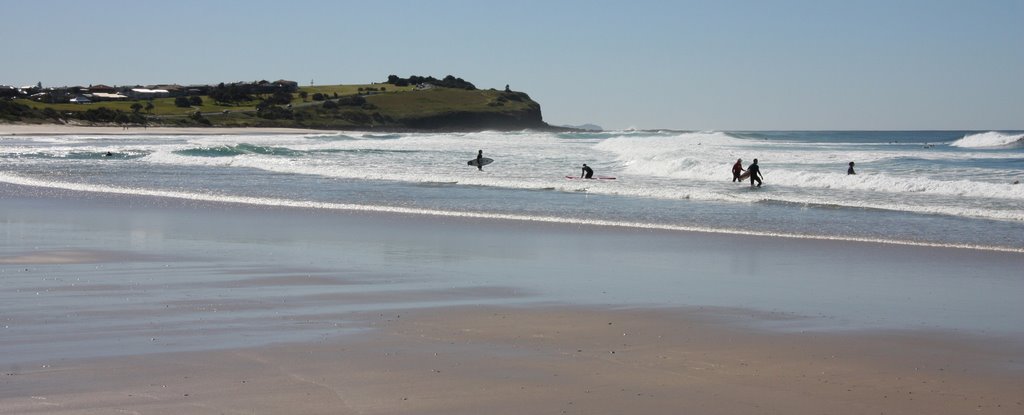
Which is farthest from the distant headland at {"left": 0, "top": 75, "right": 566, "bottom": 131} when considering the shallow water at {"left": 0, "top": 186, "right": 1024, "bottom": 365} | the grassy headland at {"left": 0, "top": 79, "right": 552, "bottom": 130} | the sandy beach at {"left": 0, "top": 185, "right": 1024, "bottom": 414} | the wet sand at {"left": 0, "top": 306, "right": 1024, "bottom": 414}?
the wet sand at {"left": 0, "top": 306, "right": 1024, "bottom": 414}

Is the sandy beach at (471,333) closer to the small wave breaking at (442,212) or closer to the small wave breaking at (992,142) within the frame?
the small wave breaking at (442,212)

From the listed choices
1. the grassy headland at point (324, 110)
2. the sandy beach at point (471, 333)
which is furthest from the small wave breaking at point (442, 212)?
the grassy headland at point (324, 110)

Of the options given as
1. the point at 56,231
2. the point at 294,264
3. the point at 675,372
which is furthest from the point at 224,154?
the point at 675,372

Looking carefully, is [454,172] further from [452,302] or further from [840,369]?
[840,369]

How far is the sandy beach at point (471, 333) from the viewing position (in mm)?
6590

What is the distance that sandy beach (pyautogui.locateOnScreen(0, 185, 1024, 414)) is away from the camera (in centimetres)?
659

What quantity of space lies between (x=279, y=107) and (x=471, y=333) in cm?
13393

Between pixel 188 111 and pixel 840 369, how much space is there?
12986 cm

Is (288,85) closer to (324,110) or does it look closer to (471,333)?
(324,110)

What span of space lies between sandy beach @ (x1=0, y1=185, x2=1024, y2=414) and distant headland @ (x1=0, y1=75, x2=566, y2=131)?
9363 cm

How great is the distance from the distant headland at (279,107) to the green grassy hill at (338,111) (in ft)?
0.34

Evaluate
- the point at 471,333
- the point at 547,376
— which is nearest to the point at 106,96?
the point at 471,333

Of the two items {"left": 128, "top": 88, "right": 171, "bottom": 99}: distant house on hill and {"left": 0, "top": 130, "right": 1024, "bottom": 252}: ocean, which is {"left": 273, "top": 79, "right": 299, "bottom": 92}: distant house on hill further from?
{"left": 0, "top": 130, "right": 1024, "bottom": 252}: ocean

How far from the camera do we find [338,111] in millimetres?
144500
